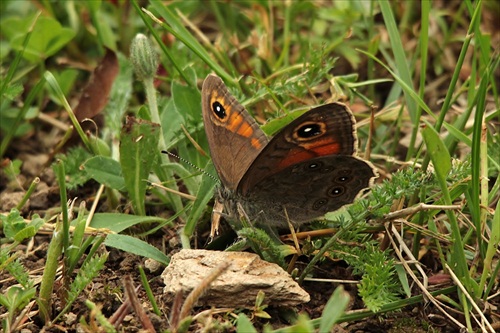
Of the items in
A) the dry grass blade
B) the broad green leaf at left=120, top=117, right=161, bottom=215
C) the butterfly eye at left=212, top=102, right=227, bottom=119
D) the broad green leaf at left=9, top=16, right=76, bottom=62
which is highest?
the broad green leaf at left=9, top=16, right=76, bottom=62

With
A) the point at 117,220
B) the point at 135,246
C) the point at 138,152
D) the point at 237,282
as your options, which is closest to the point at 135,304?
the point at 237,282

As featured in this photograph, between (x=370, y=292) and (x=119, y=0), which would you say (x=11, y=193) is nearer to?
(x=119, y=0)

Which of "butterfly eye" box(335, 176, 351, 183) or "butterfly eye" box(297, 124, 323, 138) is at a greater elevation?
"butterfly eye" box(297, 124, 323, 138)

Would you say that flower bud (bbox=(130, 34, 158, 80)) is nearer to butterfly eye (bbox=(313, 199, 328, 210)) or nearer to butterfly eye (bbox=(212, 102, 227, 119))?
butterfly eye (bbox=(212, 102, 227, 119))

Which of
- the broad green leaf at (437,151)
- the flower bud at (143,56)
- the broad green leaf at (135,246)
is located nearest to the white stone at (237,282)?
the broad green leaf at (135,246)

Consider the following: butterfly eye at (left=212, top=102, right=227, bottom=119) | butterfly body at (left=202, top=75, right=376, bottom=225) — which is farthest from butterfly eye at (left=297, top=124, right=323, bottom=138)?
butterfly eye at (left=212, top=102, right=227, bottom=119)

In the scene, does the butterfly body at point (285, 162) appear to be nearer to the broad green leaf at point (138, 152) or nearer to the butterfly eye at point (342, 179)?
the butterfly eye at point (342, 179)
